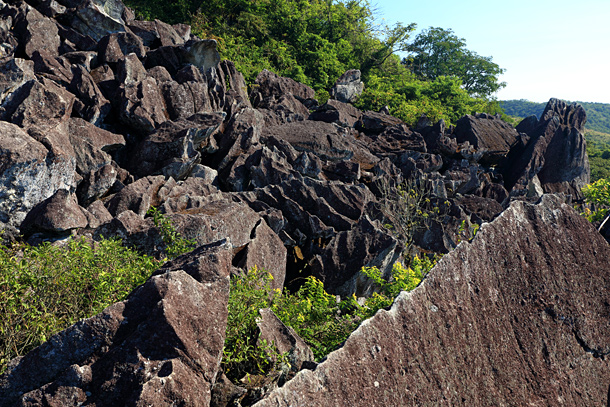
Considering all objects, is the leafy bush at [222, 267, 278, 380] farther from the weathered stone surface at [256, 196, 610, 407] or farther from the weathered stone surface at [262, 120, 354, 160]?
the weathered stone surface at [262, 120, 354, 160]

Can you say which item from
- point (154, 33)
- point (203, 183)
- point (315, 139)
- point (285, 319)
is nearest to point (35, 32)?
point (154, 33)

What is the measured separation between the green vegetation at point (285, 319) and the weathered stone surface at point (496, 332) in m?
1.16

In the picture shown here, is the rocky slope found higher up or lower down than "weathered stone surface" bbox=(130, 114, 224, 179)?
higher up

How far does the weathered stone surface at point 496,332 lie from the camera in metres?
3.64

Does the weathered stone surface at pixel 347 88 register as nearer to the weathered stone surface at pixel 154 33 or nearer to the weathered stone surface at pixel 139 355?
the weathered stone surface at pixel 154 33

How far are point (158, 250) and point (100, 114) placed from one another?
31.9 feet

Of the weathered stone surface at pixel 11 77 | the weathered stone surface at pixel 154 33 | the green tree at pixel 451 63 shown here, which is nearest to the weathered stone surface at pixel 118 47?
the weathered stone surface at pixel 154 33

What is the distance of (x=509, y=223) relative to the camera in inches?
198

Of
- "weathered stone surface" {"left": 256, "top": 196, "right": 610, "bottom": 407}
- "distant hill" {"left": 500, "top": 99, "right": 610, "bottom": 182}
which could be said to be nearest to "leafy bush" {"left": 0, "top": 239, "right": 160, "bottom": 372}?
"weathered stone surface" {"left": 256, "top": 196, "right": 610, "bottom": 407}

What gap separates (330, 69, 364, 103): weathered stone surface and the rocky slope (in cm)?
371

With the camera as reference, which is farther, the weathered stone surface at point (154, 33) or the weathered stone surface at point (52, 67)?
the weathered stone surface at point (154, 33)

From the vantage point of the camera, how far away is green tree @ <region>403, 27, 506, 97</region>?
177 ft

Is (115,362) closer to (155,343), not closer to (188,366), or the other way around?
(155,343)

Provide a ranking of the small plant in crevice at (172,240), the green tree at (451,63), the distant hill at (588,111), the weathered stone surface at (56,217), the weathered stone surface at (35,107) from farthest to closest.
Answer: the distant hill at (588,111), the green tree at (451,63), the weathered stone surface at (35,107), the weathered stone surface at (56,217), the small plant in crevice at (172,240)
